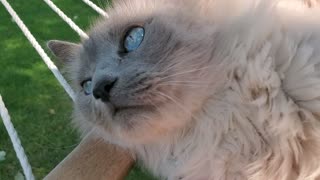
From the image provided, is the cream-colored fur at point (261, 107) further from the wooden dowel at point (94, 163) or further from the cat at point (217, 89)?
the wooden dowel at point (94, 163)

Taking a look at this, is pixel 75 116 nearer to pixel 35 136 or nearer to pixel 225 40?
pixel 225 40

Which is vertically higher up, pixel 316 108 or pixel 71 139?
pixel 316 108

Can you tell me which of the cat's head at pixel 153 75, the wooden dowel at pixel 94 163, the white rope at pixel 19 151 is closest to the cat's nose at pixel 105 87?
the cat's head at pixel 153 75

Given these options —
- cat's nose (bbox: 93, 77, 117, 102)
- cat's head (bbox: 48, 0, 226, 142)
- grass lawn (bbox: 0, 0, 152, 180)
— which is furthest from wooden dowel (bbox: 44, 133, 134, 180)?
grass lawn (bbox: 0, 0, 152, 180)

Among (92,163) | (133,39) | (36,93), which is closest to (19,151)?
(92,163)

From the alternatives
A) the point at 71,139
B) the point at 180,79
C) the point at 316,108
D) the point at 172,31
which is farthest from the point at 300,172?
the point at 71,139

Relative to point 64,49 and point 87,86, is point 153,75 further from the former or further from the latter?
point 64,49
